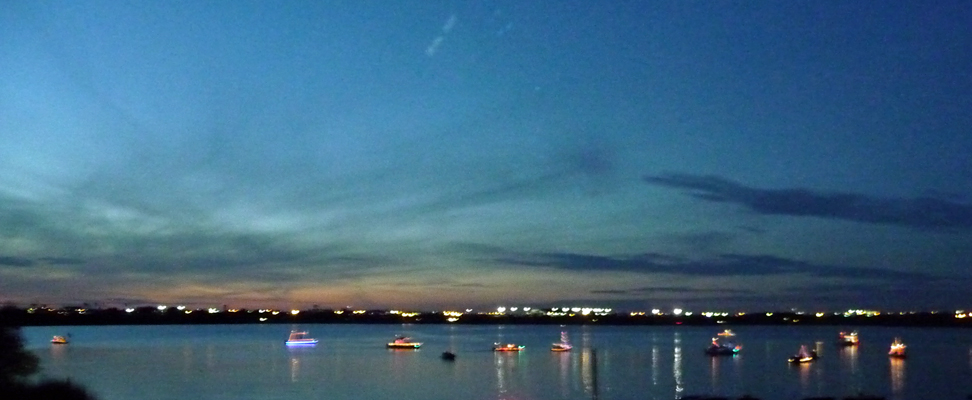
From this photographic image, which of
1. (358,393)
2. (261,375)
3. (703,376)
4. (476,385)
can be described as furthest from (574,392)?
(261,375)

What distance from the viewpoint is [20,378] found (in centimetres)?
2539

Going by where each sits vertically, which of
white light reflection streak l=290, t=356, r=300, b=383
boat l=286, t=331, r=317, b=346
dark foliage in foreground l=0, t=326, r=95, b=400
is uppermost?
dark foliage in foreground l=0, t=326, r=95, b=400

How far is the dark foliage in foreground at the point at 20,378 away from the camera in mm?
23781

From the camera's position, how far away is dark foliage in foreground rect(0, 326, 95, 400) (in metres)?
23.8

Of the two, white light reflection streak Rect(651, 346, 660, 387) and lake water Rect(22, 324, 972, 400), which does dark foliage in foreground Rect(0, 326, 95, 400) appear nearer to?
lake water Rect(22, 324, 972, 400)

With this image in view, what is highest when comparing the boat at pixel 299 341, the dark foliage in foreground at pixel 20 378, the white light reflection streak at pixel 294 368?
the dark foliage in foreground at pixel 20 378

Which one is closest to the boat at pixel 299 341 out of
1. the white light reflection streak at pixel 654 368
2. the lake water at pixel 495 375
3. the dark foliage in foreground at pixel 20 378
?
the lake water at pixel 495 375

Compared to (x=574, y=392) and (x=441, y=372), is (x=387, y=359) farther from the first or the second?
(x=574, y=392)

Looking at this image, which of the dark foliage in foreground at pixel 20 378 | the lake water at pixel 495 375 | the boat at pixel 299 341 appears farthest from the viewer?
→ the boat at pixel 299 341

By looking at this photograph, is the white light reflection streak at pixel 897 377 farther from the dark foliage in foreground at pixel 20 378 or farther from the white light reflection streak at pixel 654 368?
the dark foliage in foreground at pixel 20 378

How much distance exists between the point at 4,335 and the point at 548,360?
248 ft

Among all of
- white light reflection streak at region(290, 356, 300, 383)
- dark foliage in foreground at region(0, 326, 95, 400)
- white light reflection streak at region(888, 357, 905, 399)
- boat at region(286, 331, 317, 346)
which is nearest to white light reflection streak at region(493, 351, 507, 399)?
white light reflection streak at region(290, 356, 300, 383)

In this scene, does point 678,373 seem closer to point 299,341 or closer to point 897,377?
point 897,377

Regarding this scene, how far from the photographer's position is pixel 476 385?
6556cm
